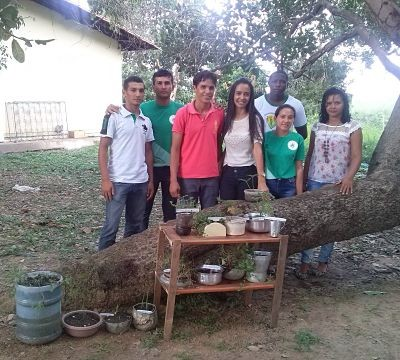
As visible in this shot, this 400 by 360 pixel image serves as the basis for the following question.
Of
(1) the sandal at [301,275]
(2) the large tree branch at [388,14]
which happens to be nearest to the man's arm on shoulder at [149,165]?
(1) the sandal at [301,275]

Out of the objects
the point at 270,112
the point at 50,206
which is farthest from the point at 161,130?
the point at 50,206

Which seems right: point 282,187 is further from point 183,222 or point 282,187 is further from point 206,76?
point 183,222

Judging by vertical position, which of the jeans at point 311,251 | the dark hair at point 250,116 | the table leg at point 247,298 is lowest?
the table leg at point 247,298

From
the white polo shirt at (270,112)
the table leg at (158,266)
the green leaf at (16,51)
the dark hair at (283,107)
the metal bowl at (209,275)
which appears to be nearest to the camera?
the green leaf at (16,51)

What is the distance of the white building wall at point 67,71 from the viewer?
1208cm

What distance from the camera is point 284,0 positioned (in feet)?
17.2

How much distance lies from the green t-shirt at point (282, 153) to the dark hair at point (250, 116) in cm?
28

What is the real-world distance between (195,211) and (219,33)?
326 centimetres

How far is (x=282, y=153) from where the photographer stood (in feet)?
12.5

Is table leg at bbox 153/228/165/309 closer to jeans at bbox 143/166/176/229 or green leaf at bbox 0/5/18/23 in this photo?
jeans at bbox 143/166/176/229

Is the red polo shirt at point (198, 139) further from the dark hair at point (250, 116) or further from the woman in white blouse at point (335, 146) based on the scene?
the woman in white blouse at point (335, 146)

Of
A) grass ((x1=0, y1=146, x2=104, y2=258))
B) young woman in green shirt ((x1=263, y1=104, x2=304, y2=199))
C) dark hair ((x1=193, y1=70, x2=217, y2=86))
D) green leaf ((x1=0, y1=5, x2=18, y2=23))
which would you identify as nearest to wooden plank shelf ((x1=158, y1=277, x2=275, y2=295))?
young woman in green shirt ((x1=263, y1=104, x2=304, y2=199))

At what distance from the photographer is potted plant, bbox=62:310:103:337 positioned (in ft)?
9.66

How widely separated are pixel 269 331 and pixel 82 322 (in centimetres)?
132
